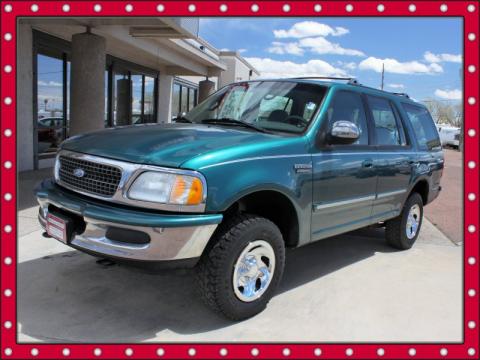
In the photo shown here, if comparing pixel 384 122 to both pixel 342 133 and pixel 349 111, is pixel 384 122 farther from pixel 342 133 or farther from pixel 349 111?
pixel 342 133

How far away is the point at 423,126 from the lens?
5.82 meters

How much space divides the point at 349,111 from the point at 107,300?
9.17ft

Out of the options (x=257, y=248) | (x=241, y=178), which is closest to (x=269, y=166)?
(x=241, y=178)

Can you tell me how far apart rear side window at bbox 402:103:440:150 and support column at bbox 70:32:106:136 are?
249 inches

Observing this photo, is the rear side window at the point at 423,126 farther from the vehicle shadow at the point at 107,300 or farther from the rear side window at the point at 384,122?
the vehicle shadow at the point at 107,300

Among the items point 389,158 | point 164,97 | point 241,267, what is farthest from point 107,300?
point 164,97

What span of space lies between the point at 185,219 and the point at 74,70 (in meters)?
7.34

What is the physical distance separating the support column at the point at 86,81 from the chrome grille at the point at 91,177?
6029 mm

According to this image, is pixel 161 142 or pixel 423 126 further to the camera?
pixel 423 126

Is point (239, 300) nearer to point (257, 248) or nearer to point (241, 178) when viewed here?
point (257, 248)

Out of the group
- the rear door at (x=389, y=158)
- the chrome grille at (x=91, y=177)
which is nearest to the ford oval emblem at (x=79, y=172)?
the chrome grille at (x=91, y=177)

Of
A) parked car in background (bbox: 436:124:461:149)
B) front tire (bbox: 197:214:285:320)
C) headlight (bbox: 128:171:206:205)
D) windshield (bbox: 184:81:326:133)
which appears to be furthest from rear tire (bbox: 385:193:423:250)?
parked car in background (bbox: 436:124:461:149)

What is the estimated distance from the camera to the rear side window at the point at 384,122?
4.76 m

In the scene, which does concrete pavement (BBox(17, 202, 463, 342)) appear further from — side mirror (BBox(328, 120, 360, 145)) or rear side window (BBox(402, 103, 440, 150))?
rear side window (BBox(402, 103, 440, 150))
